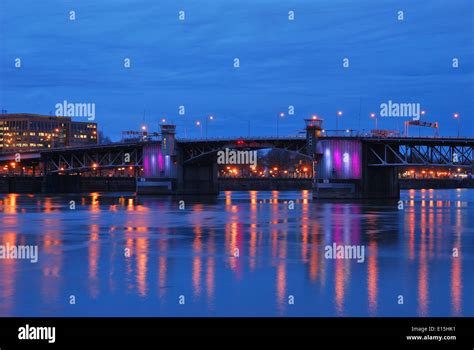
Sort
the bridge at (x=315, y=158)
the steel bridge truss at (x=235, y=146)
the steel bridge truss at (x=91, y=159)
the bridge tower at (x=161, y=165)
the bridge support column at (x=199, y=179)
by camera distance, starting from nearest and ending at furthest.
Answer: the bridge at (x=315, y=158) < the steel bridge truss at (x=235, y=146) < the bridge tower at (x=161, y=165) < the bridge support column at (x=199, y=179) < the steel bridge truss at (x=91, y=159)

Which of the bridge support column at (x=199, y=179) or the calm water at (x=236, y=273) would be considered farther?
the bridge support column at (x=199, y=179)

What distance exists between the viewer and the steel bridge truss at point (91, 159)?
14112cm

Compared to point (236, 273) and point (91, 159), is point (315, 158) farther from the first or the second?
point (236, 273)

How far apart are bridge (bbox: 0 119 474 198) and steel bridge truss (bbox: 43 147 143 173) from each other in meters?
0.25

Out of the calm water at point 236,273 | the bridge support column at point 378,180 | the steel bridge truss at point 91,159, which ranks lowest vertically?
the calm water at point 236,273

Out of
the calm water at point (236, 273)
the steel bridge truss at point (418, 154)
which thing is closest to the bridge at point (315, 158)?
the steel bridge truss at point (418, 154)

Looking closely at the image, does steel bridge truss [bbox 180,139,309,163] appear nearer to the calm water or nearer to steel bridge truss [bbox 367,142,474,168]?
steel bridge truss [bbox 367,142,474,168]

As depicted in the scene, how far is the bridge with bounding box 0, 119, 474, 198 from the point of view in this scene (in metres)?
105

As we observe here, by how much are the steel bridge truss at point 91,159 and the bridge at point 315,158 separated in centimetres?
25

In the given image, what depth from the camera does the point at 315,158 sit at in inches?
4193

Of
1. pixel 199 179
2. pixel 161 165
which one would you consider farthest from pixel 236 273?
pixel 199 179

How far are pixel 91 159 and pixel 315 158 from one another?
60.8 m

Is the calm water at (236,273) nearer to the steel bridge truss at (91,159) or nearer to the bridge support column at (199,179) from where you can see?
the bridge support column at (199,179)
